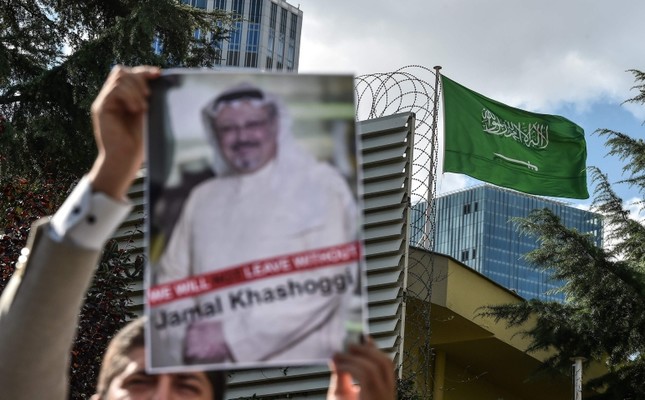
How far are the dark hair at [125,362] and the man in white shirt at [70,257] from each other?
7.7 inches

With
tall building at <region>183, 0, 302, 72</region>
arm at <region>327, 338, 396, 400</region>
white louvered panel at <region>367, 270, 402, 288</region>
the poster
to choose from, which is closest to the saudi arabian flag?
white louvered panel at <region>367, 270, 402, 288</region>

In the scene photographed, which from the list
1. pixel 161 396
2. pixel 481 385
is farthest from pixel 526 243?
pixel 161 396

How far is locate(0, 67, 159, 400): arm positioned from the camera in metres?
1.98

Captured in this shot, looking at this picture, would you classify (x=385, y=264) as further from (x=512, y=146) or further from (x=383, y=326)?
(x=512, y=146)

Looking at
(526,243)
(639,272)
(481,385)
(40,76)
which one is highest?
(526,243)

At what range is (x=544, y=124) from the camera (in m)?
17.4

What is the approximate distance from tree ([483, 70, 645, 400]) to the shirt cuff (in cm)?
1369

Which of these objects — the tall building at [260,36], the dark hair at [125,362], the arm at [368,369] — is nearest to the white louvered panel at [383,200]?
the dark hair at [125,362]

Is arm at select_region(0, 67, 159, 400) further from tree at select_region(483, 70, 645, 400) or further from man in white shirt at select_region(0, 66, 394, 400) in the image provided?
tree at select_region(483, 70, 645, 400)

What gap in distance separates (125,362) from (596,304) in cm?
1409

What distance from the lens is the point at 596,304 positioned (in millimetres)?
15695

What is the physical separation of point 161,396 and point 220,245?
333 millimetres

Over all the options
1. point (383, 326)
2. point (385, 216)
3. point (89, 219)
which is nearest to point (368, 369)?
point (89, 219)

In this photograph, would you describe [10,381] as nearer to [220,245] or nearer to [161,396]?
[161,396]
